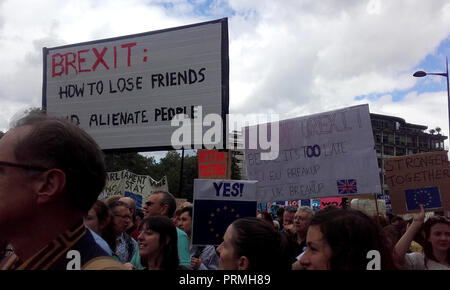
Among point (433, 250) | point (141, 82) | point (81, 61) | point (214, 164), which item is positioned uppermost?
point (81, 61)

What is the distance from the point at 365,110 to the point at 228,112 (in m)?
1.64

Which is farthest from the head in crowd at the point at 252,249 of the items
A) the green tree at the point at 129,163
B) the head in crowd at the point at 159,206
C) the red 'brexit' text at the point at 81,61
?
the green tree at the point at 129,163

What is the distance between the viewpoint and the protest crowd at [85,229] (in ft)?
4.71

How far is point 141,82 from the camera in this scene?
6.58 metres

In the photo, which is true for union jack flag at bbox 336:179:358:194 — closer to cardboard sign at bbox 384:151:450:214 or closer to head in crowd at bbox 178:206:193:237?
cardboard sign at bbox 384:151:450:214

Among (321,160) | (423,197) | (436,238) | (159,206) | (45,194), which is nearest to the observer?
(45,194)

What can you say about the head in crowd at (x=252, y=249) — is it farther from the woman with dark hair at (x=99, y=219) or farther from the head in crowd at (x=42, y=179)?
the woman with dark hair at (x=99, y=219)

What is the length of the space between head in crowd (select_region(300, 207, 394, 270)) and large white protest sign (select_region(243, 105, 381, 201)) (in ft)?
11.2

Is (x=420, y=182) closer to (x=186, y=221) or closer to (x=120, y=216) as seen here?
(x=186, y=221)

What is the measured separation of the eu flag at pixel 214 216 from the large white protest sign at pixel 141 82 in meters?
1.29

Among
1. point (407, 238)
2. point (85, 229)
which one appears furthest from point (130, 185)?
point (85, 229)

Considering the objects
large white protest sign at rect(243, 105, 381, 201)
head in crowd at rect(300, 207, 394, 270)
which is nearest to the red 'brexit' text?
large white protest sign at rect(243, 105, 381, 201)

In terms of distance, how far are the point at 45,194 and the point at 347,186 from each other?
4774 millimetres
